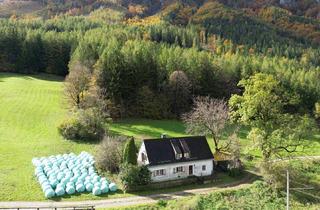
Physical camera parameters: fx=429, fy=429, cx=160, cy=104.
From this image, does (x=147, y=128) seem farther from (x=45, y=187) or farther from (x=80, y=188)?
(x=45, y=187)

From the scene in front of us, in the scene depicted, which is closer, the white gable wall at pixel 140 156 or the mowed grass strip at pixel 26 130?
the mowed grass strip at pixel 26 130

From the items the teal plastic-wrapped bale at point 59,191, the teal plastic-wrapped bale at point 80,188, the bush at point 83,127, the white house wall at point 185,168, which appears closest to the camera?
the teal plastic-wrapped bale at point 59,191

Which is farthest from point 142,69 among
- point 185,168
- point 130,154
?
point 130,154

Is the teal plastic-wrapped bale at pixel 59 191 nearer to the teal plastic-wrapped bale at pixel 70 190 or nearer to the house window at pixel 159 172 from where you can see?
the teal plastic-wrapped bale at pixel 70 190

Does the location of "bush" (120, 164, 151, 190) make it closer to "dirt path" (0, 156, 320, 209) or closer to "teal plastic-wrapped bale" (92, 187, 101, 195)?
"dirt path" (0, 156, 320, 209)

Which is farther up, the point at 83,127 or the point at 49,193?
the point at 83,127

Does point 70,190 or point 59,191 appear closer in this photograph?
point 59,191

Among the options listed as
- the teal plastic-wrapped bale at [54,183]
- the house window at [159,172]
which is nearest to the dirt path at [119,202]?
the teal plastic-wrapped bale at [54,183]
